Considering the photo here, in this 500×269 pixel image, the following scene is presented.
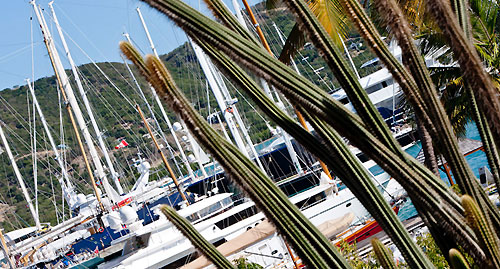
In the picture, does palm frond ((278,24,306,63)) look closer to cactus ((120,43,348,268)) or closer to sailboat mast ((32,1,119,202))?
cactus ((120,43,348,268))

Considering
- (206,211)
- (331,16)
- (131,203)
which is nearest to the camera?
(331,16)

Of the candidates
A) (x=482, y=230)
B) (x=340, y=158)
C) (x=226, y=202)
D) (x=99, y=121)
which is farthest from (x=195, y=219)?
(x=99, y=121)

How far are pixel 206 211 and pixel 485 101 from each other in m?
17.7

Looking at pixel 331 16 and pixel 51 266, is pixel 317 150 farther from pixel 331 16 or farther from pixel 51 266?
pixel 51 266

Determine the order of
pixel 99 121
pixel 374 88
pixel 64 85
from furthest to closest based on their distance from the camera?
1. pixel 99 121
2. pixel 374 88
3. pixel 64 85

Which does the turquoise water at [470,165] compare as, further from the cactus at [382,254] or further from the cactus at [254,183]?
the cactus at [254,183]

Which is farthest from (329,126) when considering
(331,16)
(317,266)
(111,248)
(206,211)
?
(206,211)

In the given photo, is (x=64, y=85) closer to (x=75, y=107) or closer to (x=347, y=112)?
(x=75, y=107)

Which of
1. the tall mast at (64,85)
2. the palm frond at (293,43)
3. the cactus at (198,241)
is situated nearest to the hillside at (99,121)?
the tall mast at (64,85)

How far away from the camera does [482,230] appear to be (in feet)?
9.10

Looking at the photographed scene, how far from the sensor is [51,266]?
20484mm

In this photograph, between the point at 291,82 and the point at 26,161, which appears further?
the point at 26,161

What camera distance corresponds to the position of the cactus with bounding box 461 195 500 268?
107 inches

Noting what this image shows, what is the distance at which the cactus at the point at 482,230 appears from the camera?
2.71m
